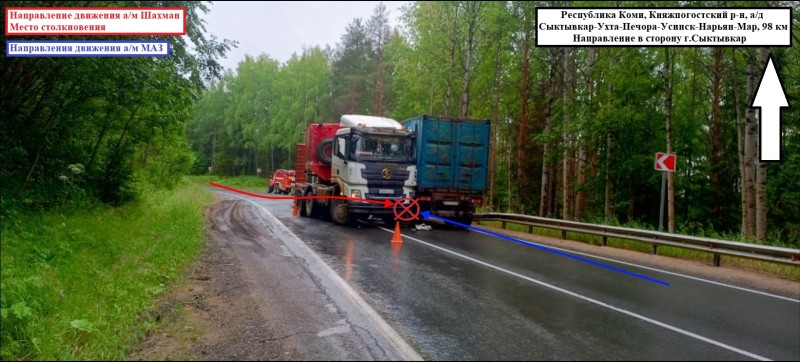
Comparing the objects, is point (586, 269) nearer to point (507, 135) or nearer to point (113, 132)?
point (113, 132)

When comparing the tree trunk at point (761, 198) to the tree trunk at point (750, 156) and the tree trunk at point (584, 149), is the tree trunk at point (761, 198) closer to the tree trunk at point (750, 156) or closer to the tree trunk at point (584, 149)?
the tree trunk at point (750, 156)

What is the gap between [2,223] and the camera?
7914mm

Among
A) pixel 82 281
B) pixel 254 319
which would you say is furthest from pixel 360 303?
pixel 82 281

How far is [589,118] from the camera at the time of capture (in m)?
19.0

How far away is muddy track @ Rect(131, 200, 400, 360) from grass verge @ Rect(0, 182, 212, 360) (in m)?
0.34

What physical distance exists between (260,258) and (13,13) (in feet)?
19.0

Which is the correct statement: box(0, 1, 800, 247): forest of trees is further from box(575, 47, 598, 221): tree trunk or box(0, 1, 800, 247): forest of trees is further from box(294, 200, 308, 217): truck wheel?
box(294, 200, 308, 217): truck wheel

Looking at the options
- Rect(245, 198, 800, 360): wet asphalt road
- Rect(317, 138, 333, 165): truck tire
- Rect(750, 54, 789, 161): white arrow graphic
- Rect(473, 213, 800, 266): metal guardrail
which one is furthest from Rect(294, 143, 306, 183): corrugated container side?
Rect(750, 54, 789, 161): white arrow graphic

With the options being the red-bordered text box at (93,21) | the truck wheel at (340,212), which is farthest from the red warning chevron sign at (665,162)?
the red-bordered text box at (93,21)

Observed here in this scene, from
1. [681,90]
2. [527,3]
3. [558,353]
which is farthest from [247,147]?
[558,353]

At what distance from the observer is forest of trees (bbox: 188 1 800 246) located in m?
17.7

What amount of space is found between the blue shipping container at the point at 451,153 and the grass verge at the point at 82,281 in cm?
822

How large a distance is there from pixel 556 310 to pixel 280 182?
34917 mm

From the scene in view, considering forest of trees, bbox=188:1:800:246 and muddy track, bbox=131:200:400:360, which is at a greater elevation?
forest of trees, bbox=188:1:800:246
